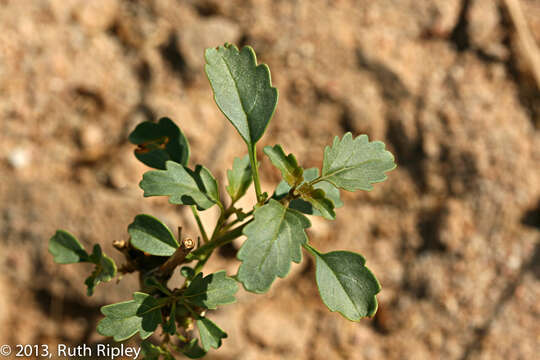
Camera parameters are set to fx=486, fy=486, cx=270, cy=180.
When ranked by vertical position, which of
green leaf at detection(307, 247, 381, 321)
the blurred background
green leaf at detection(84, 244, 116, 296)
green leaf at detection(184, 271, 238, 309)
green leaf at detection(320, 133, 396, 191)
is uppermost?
green leaf at detection(320, 133, 396, 191)

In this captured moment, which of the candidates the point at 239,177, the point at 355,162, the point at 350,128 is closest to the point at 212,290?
the point at 239,177

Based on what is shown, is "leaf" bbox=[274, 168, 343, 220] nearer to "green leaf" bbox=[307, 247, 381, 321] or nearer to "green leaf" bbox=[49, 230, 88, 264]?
"green leaf" bbox=[307, 247, 381, 321]

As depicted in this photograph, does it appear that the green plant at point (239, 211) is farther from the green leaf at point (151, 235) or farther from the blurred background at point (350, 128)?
the blurred background at point (350, 128)

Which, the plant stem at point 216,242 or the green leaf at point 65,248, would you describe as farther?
the green leaf at point 65,248

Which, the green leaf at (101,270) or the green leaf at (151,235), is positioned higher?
the green leaf at (151,235)

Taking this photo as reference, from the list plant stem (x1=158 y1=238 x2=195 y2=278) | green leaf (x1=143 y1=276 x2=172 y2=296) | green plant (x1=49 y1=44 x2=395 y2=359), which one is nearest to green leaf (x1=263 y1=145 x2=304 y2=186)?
green plant (x1=49 y1=44 x2=395 y2=359)

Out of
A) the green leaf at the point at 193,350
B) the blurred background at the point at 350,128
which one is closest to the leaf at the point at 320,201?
the green leaf at the point at 193,350
